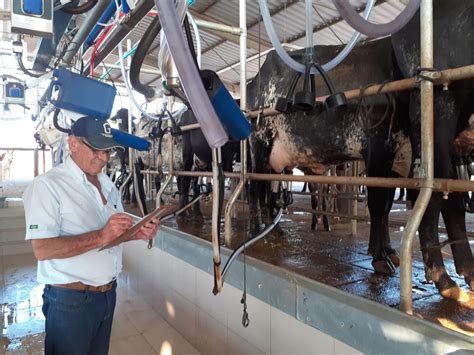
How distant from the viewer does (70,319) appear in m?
1.61

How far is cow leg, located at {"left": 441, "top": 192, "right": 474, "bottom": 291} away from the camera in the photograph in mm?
1671

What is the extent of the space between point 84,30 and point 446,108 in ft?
8.50

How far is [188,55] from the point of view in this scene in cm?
106

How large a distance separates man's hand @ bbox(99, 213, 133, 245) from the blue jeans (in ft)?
0.97

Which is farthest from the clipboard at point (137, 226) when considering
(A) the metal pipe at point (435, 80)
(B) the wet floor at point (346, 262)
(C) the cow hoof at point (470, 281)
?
(C) the cow hoof at point (470, 281)

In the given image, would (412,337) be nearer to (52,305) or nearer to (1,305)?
(52,305)

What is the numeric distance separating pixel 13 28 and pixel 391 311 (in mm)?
2108

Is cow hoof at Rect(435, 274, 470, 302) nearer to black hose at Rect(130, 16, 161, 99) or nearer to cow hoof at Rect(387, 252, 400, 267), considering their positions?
cow hoof at Rect(387, 252, 400, 267)

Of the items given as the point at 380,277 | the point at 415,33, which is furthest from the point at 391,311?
the point at 415,33

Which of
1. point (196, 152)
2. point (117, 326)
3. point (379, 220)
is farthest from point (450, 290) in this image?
point (196, 152)

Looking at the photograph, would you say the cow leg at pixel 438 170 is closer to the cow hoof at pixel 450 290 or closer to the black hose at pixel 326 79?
the cow hoof at pixel 450 290

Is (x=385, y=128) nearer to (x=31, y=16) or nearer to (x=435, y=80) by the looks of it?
(x=435, y=80)

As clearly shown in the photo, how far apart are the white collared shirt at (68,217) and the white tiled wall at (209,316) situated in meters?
0.90

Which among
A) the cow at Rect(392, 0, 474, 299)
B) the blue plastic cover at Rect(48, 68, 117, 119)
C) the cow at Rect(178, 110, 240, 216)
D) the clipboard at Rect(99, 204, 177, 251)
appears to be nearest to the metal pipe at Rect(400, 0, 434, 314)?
the cow at Rect(392, 0, 474, 299)
